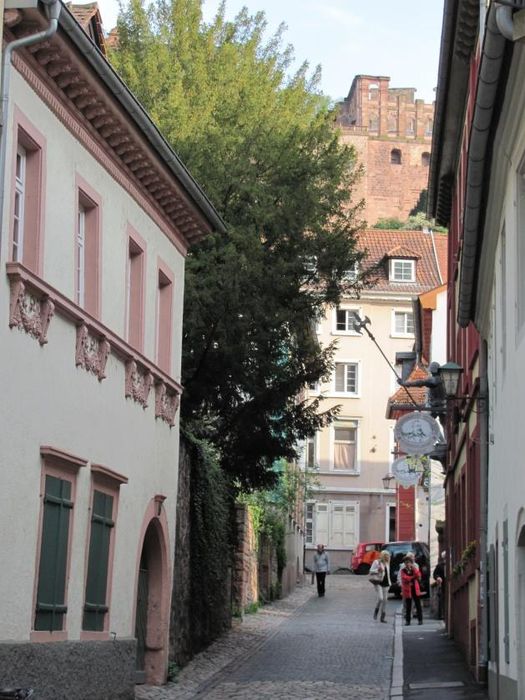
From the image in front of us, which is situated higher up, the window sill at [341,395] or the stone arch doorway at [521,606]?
the window sill at [341,395]

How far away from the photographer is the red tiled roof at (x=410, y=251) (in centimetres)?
7200

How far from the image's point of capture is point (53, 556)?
607 inches

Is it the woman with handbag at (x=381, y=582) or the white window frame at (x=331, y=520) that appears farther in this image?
the white window frame at (x=331, y=520)

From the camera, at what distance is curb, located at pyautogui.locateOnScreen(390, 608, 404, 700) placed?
20062 millimetres

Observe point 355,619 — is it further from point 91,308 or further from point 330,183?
point 91,308

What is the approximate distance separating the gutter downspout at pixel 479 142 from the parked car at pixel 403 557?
24326 millimetres

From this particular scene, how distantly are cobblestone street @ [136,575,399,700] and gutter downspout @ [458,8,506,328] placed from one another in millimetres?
5820

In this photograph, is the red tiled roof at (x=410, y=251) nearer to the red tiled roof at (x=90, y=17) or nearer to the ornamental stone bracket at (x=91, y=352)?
the red tiled roof at (x=90, y=17)

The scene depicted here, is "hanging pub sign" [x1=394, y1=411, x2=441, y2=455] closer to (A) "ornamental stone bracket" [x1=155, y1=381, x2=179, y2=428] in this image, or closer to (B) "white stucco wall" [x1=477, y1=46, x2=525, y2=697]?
(A) "ornamental stone bracket" [x1=155, y1=381, x2=179, y2=428]

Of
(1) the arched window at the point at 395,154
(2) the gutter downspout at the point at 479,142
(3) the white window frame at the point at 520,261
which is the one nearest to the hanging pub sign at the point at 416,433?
(2) the gutter downspout at the point at 479,142

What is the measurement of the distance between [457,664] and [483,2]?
32.0 ft

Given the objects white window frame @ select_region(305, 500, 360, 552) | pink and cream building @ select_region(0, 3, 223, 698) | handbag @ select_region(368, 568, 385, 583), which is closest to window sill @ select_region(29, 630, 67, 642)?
pink and cream building @ select_region(0, 3, 223, 698)

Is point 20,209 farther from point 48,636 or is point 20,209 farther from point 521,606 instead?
point 521,606

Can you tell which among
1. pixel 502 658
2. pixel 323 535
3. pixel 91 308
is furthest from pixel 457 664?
pixel 323 535
